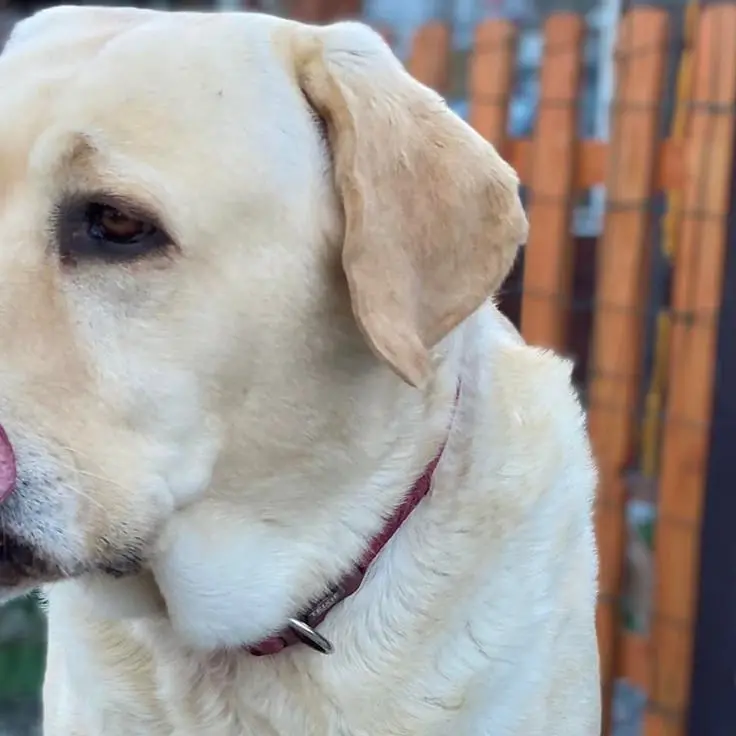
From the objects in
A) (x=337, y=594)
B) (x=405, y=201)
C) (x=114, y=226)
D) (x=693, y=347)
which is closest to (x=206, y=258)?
(x=114, y=226)

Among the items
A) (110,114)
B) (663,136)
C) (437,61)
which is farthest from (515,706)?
(437,61)

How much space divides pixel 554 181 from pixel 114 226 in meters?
1.90

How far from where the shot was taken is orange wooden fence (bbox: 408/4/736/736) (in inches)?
112

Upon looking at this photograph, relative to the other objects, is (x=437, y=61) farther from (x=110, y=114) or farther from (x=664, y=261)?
(x=110, y=114)

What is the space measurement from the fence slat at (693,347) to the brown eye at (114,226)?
5.50 feet

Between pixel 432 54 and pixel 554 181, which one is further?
pixel 432 54

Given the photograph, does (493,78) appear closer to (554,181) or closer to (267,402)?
(554,181)

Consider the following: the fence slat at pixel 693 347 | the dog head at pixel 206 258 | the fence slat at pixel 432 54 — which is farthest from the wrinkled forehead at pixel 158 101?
the fence slat at pixel 432 54

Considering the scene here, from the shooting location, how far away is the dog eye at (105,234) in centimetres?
151

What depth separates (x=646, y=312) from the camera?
3201 mm

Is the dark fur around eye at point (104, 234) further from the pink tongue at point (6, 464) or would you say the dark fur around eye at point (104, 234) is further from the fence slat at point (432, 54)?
the fence slat at point (432, 54)

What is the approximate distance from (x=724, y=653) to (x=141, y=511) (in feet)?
6.13

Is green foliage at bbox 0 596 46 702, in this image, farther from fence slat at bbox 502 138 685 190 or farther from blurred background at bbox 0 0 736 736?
fence slat at bbox 502 138 685 190

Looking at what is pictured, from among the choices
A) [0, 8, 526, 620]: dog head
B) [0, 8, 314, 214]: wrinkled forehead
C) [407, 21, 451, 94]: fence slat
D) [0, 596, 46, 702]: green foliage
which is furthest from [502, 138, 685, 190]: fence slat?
[0, 596, 46, 702]: green foliage
